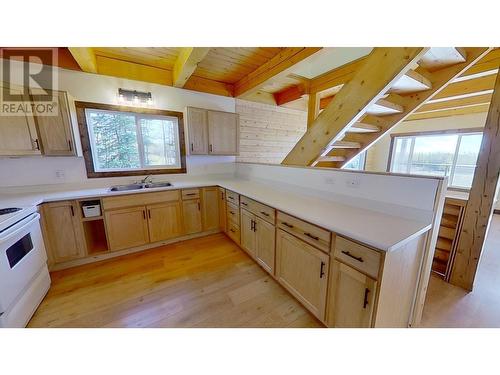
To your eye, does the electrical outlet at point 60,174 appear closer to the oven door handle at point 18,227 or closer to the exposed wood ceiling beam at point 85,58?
the oven door handle at point 18,227

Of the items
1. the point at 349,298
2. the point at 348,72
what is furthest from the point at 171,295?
the point at 348,72

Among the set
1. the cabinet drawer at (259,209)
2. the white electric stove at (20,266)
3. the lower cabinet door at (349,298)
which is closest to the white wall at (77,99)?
the white electric stove at (20,266)

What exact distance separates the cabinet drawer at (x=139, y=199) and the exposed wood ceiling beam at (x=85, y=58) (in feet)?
4.97

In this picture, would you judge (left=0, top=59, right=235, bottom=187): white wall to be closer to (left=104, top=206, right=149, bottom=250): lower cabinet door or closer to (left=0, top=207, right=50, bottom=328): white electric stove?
(left=104, top=206, right=149, bottom=250): lower cabinet door

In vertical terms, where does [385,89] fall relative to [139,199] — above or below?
above

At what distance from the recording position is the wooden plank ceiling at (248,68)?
1811 mm

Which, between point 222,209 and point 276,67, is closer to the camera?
point 276,67

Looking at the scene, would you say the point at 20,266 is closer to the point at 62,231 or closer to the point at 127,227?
the point at 62,231

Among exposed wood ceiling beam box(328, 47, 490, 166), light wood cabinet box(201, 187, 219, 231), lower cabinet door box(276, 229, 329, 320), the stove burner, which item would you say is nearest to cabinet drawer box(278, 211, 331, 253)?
lower cabinet door box(276, 229, 329, 320)

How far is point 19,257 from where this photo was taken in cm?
145

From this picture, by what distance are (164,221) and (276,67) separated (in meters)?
2.53
